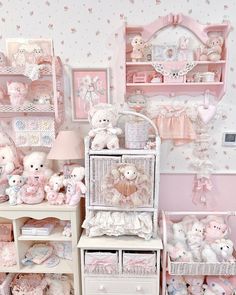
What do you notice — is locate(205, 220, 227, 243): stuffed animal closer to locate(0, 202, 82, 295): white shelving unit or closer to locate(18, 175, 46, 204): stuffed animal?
locate(0, 202, 82, 295): white shelving unit

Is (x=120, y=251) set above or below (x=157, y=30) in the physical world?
below

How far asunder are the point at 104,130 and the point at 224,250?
102 centimetres

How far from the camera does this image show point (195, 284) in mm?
1869

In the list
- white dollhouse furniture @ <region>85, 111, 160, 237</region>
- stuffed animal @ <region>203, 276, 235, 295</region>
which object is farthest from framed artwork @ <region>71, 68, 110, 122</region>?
stuffed animal @ <region>203, 276, 235, 295</region>

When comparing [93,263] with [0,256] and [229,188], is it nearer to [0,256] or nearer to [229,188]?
[0,256]

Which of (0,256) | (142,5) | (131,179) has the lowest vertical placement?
(0,256)

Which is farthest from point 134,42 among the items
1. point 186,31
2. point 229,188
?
point 229,188

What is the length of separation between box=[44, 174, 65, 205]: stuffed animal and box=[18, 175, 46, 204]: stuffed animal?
0.14 ft

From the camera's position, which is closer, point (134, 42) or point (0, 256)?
point (134, 42)

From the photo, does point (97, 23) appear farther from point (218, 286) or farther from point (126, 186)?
point (218, 286)

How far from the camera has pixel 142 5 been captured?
6.19 ft

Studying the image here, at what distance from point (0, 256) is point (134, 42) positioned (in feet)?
→ 5.36

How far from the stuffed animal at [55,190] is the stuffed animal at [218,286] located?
1.06m

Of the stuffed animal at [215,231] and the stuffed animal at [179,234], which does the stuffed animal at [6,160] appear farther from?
the stuffed animal at [215,231]
